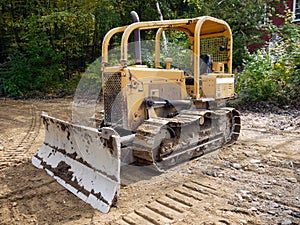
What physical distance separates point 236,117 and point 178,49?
253 inches

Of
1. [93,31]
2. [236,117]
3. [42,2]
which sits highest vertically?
[42,2]

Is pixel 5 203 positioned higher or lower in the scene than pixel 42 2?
lower

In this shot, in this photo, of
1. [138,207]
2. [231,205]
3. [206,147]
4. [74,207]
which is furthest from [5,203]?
[206,147]

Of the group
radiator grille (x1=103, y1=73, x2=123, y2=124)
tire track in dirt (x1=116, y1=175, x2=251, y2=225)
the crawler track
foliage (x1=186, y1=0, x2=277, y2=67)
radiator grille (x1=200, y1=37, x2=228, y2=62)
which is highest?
foliage (x1=186, y1=0, x2=277, y2=67)

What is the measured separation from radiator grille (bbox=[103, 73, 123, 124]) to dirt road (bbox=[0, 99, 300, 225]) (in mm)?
864

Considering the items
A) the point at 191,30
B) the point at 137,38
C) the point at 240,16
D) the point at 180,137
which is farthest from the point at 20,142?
the point at 240,16

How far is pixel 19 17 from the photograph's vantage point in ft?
48.6

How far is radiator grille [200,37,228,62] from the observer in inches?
230

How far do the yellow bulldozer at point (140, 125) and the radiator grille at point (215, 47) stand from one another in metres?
0.23

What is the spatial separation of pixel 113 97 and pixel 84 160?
3.52 feet

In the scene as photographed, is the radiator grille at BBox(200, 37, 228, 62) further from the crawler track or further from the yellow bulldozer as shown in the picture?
the crawler track

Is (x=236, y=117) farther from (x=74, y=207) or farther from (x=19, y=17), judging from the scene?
(x=19, y=17)

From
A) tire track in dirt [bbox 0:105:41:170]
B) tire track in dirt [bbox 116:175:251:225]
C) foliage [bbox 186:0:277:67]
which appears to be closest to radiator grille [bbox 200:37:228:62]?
tire track in dirt [bbox 116:175:251:225]

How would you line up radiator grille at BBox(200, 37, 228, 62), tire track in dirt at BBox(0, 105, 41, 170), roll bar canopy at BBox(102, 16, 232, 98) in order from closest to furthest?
roll bar canopy at BBox(102, 16, 232, 98) < tire track in dirt at BBox(0, 105, 41, 170) < radiator grille at BBox(200, 37, 228, 62)
